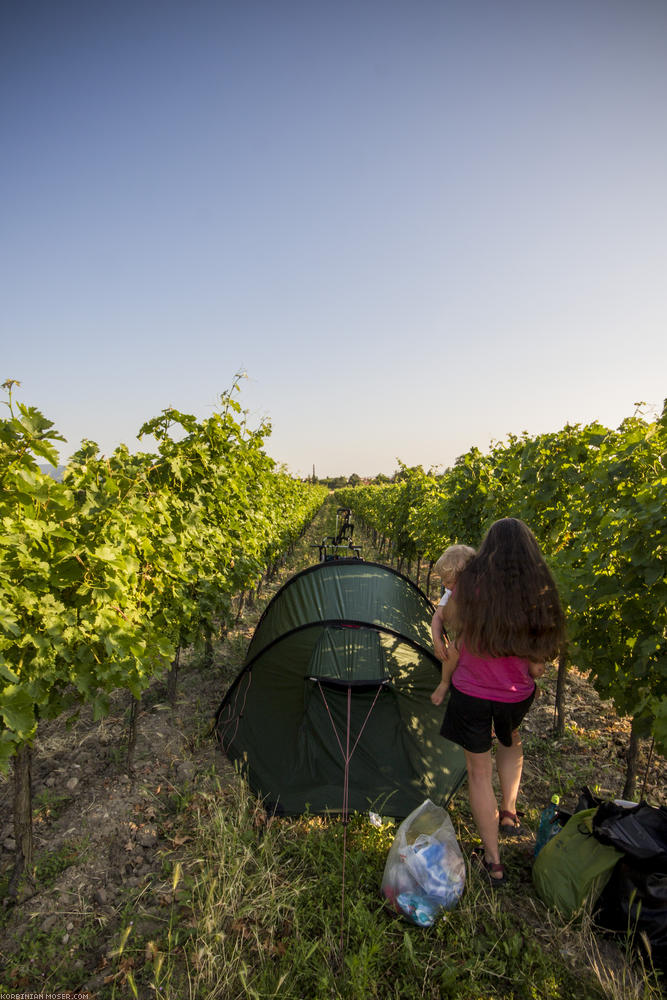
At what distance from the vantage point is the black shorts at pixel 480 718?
2.64m

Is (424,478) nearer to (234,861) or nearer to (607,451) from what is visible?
(607,451)

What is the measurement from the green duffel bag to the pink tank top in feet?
2.43

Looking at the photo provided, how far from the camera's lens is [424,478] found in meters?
11.8

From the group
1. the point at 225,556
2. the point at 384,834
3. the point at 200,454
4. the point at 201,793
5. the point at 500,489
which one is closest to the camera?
the point at 384,834

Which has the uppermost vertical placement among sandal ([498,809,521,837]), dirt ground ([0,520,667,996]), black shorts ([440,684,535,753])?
black shorts ([440,684,535,753])

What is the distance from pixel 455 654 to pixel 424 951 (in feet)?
4.89

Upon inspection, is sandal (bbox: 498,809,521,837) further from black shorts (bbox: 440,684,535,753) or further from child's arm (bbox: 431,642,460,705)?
child's arm (bbox: 431,642,460,705)

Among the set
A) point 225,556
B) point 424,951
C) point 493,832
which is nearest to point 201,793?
point 424,951

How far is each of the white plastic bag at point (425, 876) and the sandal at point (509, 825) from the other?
0.70 m

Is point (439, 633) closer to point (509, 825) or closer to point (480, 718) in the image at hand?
point (480, 718)

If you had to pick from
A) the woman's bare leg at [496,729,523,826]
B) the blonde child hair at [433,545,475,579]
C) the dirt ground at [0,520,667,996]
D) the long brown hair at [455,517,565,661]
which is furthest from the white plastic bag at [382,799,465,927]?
the blonde child hair at [433,545,475,579]

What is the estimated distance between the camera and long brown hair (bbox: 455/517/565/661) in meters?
2.47

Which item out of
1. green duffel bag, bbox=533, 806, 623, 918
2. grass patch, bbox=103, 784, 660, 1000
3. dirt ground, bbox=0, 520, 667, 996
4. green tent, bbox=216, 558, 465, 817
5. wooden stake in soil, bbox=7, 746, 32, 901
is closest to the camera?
grass patch, bbox=103, 784, 660, 1000

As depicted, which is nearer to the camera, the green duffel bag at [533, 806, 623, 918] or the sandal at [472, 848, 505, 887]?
the green duffel bag at [533, 806, 623, 918]
